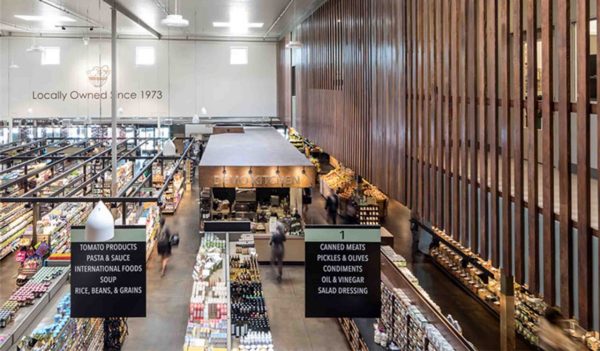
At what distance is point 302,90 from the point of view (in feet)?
59.4

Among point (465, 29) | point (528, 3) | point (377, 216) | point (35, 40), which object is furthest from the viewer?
point (35, 40)

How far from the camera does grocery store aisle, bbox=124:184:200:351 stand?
31.5 feet

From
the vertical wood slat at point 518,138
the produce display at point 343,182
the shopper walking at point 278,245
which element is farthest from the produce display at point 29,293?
the produce display at point 343,182

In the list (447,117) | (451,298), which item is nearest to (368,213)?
(451,298)

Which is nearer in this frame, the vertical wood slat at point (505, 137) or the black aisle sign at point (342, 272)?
Answer: the vertical wood slat at point (505, 137)

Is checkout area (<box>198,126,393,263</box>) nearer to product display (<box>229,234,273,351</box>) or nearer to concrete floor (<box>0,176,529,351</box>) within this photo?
concrete floor (<box>0,176,529,351</box>)

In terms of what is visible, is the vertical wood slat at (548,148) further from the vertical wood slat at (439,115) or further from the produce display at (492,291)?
the produce display at (492,291)

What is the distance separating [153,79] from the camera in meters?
24.9

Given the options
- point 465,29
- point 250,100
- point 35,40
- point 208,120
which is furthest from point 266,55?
point 465,29

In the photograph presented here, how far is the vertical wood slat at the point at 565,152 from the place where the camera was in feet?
12.7

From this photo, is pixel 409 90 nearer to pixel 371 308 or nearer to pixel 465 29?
pixel 465 29

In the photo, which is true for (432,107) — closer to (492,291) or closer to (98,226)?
(98,226)

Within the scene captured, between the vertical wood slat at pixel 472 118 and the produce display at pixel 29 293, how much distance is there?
19.4 ft

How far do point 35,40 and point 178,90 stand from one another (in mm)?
6206
